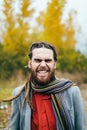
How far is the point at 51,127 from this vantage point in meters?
2.92

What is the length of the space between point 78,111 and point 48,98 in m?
0.24

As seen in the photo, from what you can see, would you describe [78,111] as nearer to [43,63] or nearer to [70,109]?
[70,109]

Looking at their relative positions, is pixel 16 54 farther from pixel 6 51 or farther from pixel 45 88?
pixel 45 88

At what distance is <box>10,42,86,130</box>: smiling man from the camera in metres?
2.95

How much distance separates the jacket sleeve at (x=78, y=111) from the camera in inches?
118

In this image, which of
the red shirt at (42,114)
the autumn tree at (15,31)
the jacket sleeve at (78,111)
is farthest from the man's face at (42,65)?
the autumn tree at (15,31)

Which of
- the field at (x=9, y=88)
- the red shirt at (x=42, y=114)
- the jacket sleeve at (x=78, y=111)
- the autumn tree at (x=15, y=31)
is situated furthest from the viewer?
the autumn tree at (x=15, y=31)

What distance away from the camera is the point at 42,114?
9.62 ft

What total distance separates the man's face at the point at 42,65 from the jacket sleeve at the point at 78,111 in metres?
0.24

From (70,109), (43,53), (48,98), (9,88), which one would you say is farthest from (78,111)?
(9,88)

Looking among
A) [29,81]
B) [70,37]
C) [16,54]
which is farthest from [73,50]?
[29,81]

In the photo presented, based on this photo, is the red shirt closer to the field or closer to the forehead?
the forehead

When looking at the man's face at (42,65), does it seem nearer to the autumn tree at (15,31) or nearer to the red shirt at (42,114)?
the red shirt at (42,114)

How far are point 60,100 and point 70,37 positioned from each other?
32006 mm
